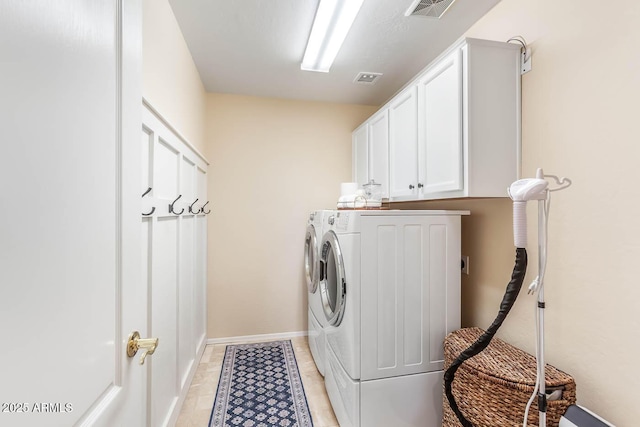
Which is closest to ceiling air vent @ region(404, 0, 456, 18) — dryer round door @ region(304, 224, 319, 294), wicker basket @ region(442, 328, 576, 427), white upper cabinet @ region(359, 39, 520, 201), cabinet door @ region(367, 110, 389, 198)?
white upper cabinet @ region(359, 39, 520, 201)

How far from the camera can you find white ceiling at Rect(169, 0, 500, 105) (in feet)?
5.47

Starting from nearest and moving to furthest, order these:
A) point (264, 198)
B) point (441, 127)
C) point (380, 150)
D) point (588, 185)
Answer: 1. point (588, 185)
2. point (441, 127)
3. point (380, 150)
4. point (264, 198)

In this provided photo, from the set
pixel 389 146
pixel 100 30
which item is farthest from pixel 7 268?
pixel 389 146

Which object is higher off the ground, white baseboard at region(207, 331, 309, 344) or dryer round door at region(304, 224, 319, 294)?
dryer round door at region(304, 224, 319, 294)

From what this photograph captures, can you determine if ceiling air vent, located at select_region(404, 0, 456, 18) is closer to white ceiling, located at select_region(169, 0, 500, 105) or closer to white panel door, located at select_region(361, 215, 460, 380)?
white ceiling, located at select_region(169, 0, 500, 105)

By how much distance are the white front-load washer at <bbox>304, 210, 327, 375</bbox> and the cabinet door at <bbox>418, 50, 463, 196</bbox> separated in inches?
34.0

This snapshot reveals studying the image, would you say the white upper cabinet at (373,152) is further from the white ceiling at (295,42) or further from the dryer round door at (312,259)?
the dryer round door at (312,259)

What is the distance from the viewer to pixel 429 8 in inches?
64.1

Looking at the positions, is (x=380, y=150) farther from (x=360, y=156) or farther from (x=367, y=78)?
(x=367, y=78)

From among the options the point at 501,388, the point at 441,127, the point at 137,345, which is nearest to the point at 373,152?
the point at 441,127

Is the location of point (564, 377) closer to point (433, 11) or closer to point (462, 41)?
point (462, 41)

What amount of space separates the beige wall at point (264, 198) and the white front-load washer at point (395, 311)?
1.39 metres

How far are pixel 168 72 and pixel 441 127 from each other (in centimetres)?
157

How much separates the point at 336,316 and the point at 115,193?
4.69ft
